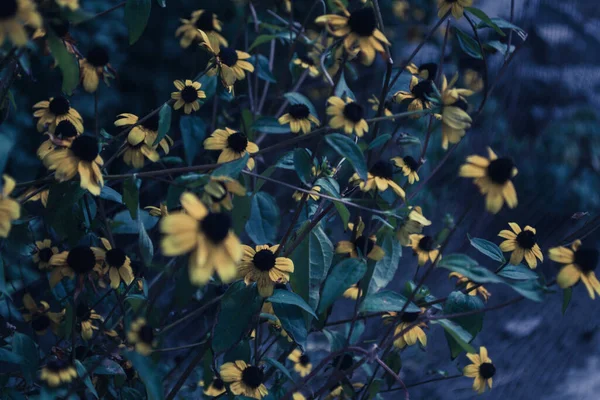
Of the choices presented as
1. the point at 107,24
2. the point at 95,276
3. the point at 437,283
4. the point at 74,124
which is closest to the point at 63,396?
the point at 95,276

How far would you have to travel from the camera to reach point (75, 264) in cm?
102

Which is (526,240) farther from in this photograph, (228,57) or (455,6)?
(228,57)

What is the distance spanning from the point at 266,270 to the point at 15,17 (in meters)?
0.54

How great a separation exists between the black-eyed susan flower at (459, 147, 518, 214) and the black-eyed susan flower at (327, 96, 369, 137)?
174 mm

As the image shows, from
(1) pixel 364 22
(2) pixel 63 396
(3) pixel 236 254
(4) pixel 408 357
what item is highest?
(1) pixel 364 22

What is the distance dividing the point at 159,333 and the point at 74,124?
1.54ft

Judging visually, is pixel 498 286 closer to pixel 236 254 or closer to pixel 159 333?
pixel 159 333

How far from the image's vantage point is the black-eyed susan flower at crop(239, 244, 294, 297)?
98 cm

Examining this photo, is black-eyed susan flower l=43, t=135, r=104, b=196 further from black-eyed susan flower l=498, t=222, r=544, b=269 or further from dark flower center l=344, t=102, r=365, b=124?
black-eyed susan flower l=498, t=222, r=544, b=269

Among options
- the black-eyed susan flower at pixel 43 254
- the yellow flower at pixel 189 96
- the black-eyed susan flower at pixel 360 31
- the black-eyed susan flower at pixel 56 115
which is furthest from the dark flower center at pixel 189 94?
the black-eyed susan flower at pixel 43 254

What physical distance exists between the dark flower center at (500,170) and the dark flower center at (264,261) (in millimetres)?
381

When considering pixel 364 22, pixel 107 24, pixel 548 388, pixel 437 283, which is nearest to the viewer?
pixel 364 22

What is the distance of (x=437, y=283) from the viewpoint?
2357 mm

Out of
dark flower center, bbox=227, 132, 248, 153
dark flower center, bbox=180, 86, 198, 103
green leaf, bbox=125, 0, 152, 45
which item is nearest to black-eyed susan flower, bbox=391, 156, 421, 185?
dark flower center, bbox=227, 132, 248, 153
